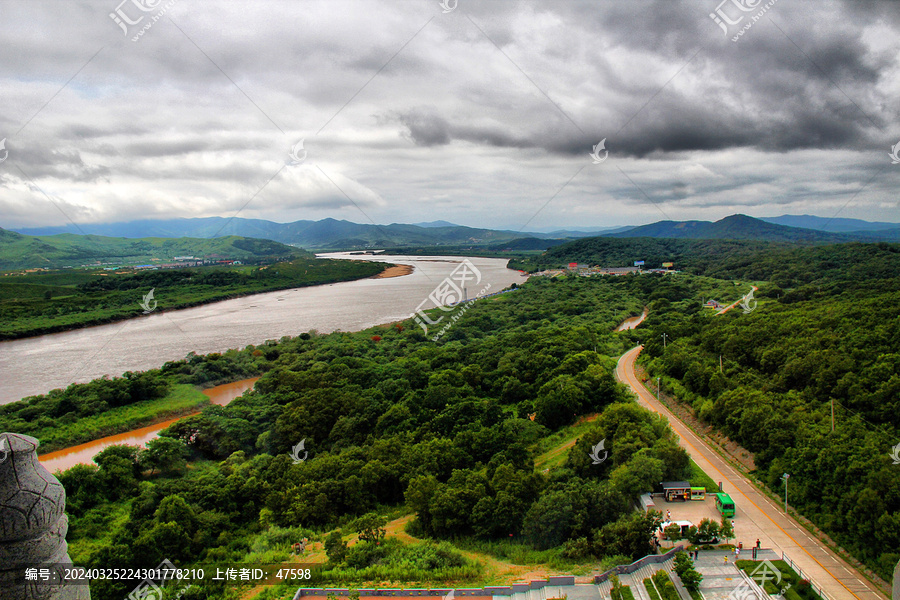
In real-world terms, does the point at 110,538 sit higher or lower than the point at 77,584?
lower

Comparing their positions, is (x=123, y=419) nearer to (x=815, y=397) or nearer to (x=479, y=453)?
(x=479, y=453)

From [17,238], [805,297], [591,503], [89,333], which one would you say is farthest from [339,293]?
[17,238]

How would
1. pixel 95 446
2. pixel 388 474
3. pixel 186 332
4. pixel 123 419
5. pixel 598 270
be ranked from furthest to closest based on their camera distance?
1. pixel 598 270
2. pixel 186 332
3. pixel 123 419
4. pixel 95 446
5. pixel 388 474

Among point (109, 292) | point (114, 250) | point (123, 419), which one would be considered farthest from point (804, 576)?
point (114, 250)

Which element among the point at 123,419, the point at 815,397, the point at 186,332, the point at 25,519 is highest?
the point at 25,519

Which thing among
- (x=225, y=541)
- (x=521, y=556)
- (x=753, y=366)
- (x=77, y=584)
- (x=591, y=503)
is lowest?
(x=225, y=541)

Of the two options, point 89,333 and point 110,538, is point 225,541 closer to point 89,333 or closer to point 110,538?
point 110,538

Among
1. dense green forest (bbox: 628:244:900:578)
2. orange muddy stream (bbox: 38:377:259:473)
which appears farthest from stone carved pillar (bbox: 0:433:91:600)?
orange muddy stream (bbox: 38:377:259:473)
